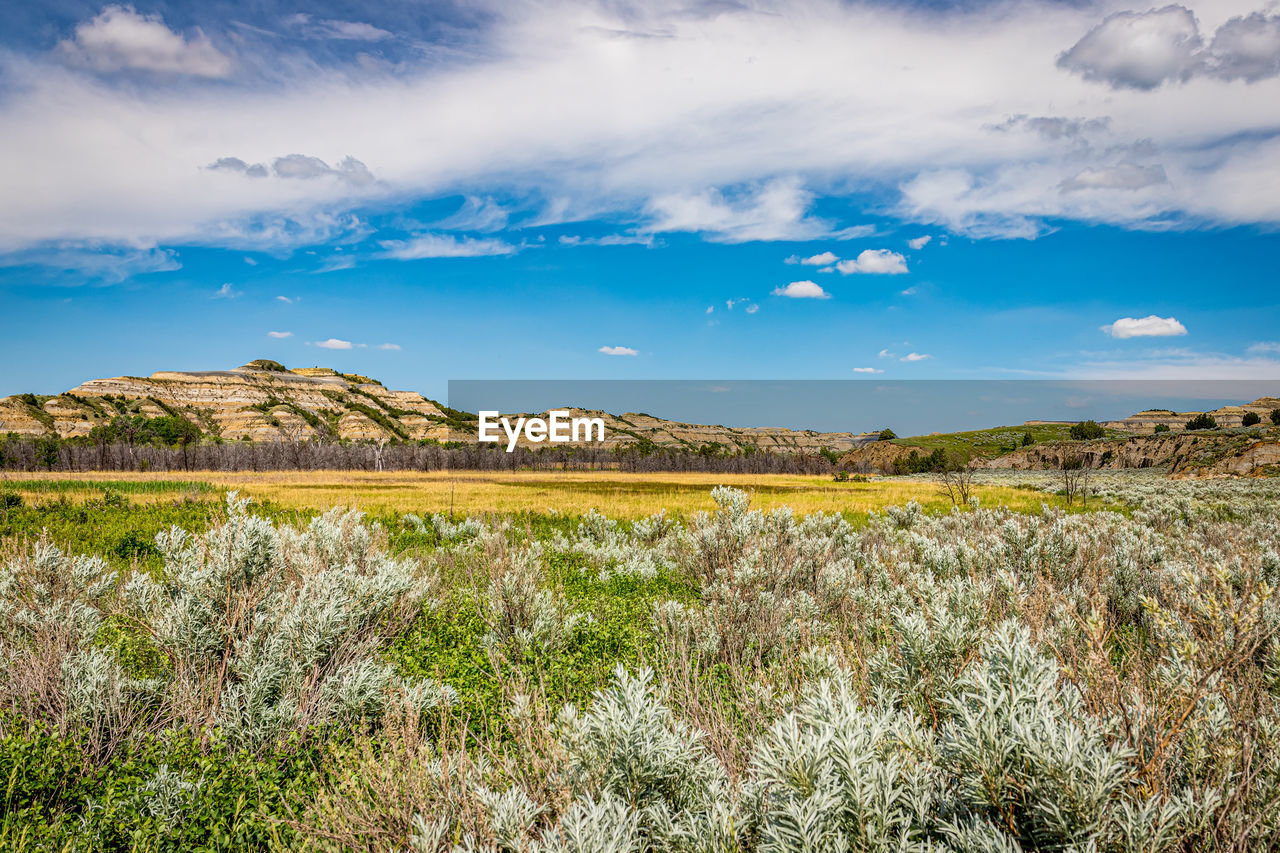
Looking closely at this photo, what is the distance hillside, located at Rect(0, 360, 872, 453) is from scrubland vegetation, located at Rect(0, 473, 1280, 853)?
3121 inches

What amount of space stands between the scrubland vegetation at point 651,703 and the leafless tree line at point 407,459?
209 feet

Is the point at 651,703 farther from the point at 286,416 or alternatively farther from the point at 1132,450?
Result: the point at 286,416

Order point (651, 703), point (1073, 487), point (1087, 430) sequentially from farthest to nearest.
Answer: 1. point (1087, 430)
2. point (1073, 487)
3. point (651, 703)

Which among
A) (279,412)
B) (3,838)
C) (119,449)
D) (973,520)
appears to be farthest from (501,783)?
(279,412)

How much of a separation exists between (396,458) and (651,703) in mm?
76123

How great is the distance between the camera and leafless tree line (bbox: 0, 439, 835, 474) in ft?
193

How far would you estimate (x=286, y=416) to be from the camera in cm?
11369

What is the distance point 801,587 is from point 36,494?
1234 inches

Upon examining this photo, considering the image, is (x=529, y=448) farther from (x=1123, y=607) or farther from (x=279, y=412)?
(x=1123, y=607)

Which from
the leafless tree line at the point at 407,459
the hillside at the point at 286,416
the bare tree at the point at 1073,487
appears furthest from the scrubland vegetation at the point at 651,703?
the hillside at the point at 286,416

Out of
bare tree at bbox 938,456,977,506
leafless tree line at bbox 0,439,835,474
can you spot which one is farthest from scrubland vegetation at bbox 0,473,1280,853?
leafless tree line at bbox 0,439,835,474

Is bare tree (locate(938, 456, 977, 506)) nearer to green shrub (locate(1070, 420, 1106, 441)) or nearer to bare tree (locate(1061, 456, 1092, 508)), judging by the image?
bare tree (locate(1061, 456, 1092, 508))

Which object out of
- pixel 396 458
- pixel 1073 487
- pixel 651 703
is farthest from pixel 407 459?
pixel 651 703

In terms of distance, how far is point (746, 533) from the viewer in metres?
8.26
